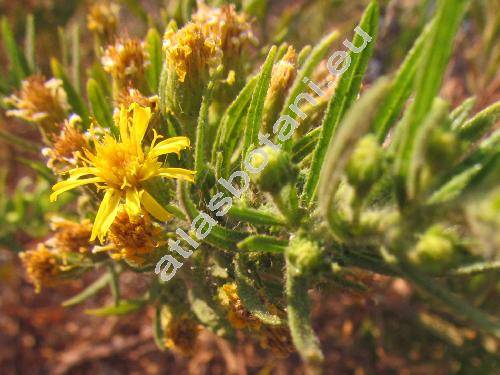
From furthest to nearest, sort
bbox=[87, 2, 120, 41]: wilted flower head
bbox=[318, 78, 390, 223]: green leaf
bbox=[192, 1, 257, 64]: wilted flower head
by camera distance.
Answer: bbox=[87, 2, 120, 41]: wilted flower head
bbox=[192, 1, 257, 64]: wilted flower head
bbox=[318, 78, 390, 223]: green leaf

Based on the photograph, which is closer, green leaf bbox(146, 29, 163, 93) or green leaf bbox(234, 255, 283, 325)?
green leaf bbox(234, 255, 283, 325)

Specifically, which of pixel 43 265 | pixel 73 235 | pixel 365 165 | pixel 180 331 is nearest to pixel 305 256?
Answer: pixel 365 165

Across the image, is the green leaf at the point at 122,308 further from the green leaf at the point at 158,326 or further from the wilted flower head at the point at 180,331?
the wilted flower head at the point at 180,331

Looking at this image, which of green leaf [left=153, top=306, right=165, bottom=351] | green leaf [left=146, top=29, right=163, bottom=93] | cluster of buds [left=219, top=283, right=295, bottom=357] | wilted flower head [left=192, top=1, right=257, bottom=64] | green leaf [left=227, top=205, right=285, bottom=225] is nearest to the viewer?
green leaf [left=227, top=205, right=285, bottom=225]

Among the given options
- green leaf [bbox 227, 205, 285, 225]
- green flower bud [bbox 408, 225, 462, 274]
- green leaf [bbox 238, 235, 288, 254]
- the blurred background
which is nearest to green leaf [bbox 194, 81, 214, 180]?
green leaf [bbox 227, 205, 285, 225]

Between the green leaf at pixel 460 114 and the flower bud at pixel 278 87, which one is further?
the flower bud at pixel 278 87

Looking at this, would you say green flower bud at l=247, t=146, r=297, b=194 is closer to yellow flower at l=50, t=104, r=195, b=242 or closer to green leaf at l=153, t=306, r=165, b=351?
yellow flower at l=50, t=104, r=195, b=242

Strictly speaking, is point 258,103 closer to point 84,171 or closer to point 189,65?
point 189,65

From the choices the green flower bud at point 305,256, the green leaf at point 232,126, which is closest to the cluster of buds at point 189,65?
the green leaf at point 232,126
